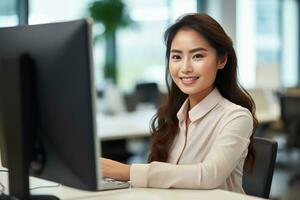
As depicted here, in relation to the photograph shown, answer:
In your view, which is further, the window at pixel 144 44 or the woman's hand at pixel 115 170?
the window at pixel 144 44

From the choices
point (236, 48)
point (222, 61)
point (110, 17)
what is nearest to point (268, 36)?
point (110, 17)

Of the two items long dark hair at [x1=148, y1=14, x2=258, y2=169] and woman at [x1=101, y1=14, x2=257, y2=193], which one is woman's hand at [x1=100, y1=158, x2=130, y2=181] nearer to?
woman at [x1=101, y1=14, x2=257, y2=193]

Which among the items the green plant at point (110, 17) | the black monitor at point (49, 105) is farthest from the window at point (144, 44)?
the black monitor at point (49, 105)

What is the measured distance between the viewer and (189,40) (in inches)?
67.8

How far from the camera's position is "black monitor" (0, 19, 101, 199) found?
1.19 meters

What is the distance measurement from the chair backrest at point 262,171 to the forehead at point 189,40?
1.35 feet

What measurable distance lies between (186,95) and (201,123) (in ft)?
0.60

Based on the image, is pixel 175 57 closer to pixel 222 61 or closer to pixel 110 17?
pixel 222 61

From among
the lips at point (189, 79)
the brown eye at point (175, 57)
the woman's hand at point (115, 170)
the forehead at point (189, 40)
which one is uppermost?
the forehead at point (189, 40)

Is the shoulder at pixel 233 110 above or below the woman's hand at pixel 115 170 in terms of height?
above

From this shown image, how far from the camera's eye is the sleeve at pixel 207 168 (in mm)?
1596

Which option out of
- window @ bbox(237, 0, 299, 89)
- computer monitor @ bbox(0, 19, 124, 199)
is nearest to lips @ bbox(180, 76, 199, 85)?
computer monitor @ bbox(0, 19, 124, 199)

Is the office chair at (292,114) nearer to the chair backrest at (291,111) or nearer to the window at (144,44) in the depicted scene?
the chair backrest at (291,111)

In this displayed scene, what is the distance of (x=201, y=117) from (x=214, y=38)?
27 centimetres
